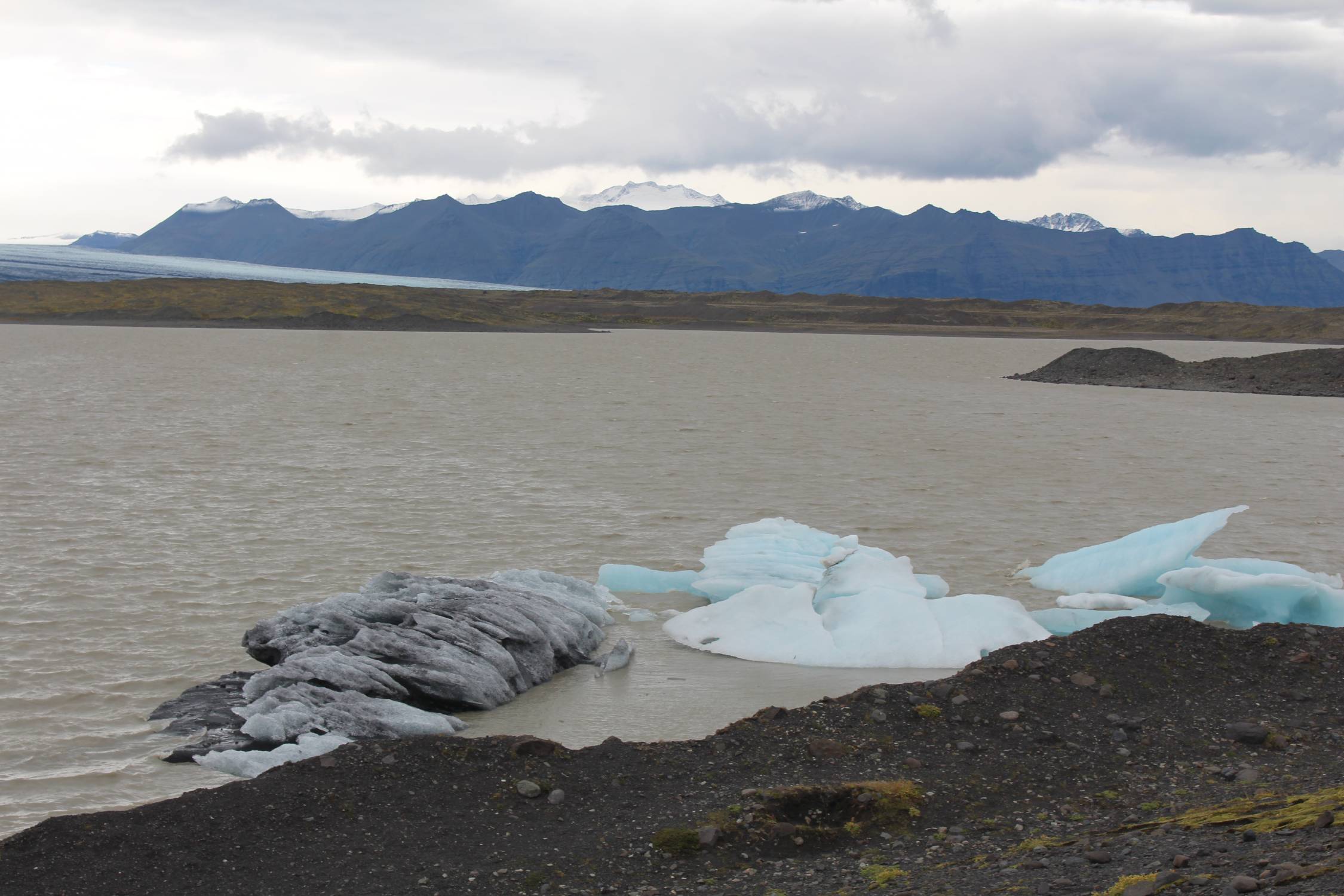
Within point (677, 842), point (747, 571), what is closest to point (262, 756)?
point (677, 842)

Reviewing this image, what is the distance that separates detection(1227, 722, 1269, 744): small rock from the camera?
818cm

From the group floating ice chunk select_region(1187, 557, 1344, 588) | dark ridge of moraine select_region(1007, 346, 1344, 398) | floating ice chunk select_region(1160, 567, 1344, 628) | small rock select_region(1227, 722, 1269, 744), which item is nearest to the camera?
small rock select_region(1227, 722, 1269, 744)

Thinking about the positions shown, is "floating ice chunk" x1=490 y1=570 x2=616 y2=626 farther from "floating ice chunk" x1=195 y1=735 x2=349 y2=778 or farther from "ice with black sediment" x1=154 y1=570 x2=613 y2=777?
"floating ice chunk" x1=195 y1=735 x2=349 y2=778

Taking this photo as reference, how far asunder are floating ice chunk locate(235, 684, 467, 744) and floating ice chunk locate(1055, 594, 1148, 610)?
7.50 metres

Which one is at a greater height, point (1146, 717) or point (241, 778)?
point (1146, 717)

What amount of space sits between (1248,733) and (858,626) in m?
4.32

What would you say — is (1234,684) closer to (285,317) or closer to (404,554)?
(404,554)

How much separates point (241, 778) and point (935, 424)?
29.8 m

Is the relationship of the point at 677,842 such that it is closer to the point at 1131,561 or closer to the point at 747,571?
the point at 747,571

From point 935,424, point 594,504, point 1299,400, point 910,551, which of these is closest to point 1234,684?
point 910,551

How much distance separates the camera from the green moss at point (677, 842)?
658 centimetres

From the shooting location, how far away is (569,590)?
42.0ft

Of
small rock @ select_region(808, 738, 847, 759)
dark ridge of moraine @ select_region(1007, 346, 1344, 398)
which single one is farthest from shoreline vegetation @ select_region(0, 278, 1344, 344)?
small rock @ select_region(808, 738, 847, 759)

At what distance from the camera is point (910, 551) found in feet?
53.8
